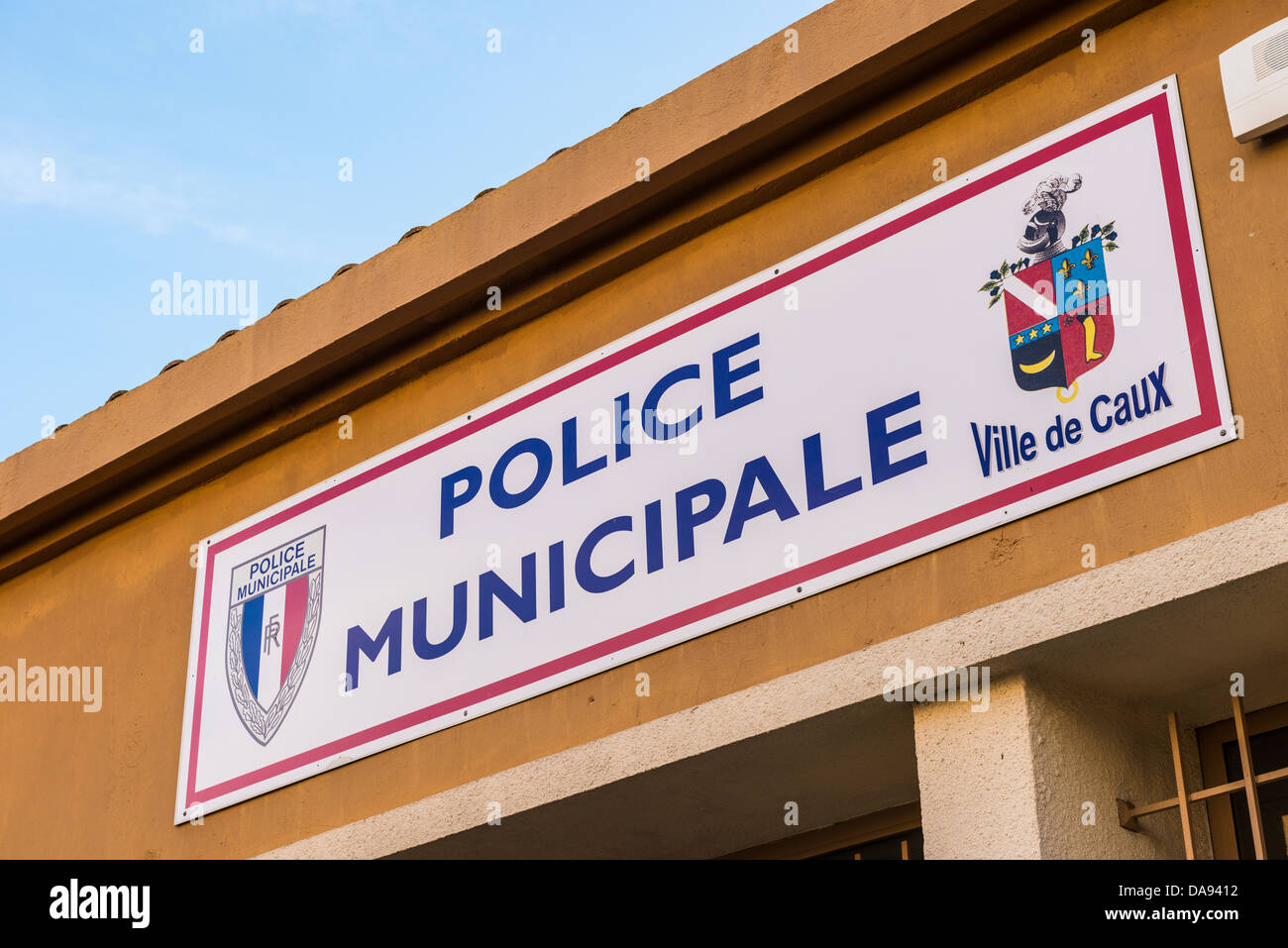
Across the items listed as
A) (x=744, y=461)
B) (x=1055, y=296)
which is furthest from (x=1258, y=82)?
(x=744, y=461)

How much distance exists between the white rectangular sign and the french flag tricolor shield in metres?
0.01

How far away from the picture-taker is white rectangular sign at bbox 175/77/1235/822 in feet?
15.5

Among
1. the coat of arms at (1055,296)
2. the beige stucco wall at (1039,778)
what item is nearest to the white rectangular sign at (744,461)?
the coat of arms at (1055,296)

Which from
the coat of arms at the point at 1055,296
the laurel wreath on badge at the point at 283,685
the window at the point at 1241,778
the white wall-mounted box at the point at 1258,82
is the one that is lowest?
the window at the point at 1241,778

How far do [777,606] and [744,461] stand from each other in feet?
1.61

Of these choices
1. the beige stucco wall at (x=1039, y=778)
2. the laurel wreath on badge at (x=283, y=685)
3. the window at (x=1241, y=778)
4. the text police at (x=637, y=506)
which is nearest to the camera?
the beige stucco wall at (x=1039, y=778)

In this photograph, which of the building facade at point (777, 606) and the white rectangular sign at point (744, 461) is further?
the white rectangular sign at point (744, 461)

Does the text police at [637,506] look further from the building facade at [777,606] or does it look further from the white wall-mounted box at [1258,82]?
the white wall-mounted box at [1258,82]

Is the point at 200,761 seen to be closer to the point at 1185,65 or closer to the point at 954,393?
the point at 954,393

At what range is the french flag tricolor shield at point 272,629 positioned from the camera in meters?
6.23

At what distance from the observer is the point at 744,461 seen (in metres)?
5.34

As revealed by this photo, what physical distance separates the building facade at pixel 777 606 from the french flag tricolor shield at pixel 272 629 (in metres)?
0.27

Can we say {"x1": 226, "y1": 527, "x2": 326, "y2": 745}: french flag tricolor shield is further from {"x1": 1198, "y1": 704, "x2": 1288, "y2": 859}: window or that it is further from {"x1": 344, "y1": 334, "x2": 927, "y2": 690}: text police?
{"x1": 1198, "y1": 704, "x2": 1288, "y2": 859}: window

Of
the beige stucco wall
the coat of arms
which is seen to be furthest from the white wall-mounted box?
the beige stucco wall
